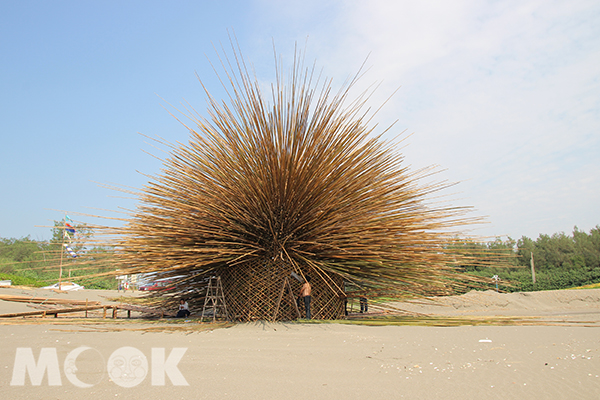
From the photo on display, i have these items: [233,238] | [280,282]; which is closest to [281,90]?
[233,238]

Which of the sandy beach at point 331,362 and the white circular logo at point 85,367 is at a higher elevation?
the white circular logo at point 85,367

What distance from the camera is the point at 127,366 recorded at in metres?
2.12

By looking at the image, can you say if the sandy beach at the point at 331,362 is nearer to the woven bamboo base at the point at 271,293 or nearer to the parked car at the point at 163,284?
the woven bamboo base at the point at 271,293

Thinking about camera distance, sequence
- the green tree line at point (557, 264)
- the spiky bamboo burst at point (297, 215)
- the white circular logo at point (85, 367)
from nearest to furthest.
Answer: the white circular logo at point (85, 367) < the spiky bamboo burst at point (297, 215) < the green tree line at point (557, 264)

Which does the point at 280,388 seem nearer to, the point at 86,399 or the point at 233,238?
the point at 86,399

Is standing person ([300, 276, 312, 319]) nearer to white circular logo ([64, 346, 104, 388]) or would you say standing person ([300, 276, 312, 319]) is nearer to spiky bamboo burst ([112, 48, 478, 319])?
spiky bamboo burst ([112, 48, 478, 319])

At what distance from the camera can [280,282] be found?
3.70 m

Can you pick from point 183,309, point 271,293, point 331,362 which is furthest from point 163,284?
point 331,362

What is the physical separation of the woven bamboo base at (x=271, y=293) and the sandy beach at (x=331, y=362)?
40 centimetres

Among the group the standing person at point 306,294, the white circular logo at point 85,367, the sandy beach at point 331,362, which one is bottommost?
the sandy beach at point 331,362

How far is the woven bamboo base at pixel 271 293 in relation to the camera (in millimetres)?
3689

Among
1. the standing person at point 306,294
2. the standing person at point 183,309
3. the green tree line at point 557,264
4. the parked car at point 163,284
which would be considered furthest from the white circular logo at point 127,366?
the green tree line at point 557,264

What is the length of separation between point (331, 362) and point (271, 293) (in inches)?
63.4

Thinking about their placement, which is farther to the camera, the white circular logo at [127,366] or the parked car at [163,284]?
the parked car at [163,284]
